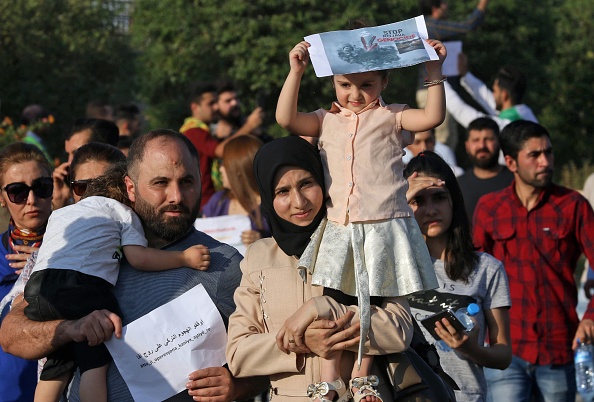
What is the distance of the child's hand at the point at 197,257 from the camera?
467cm

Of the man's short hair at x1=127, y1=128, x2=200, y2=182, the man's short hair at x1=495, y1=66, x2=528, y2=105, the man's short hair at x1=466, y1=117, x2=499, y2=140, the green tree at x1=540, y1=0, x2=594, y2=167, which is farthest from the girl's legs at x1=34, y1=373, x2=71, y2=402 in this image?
the green tree at x1=540, y1=0, x2=594, y2=167

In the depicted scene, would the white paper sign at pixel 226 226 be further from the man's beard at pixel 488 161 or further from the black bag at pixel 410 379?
the black bag at pixel 410 379

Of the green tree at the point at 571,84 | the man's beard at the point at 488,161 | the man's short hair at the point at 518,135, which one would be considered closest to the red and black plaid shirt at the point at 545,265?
the man's short hair at the point at 518,135

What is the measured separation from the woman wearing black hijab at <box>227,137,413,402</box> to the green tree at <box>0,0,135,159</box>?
19591 millimetres

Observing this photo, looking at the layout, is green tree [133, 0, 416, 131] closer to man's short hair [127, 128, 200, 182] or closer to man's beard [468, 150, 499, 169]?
man's beard [468, 150, 499, 169]

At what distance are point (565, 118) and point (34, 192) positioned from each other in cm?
2778

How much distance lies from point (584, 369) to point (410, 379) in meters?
2.95

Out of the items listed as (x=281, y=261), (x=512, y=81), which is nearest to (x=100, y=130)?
(x=281, y=261)

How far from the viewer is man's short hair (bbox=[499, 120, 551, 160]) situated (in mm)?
7391

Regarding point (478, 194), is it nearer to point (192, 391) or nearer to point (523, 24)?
point (192, 391)

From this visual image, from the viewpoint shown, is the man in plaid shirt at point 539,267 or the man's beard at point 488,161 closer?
the man in plaid shirt at point 539,267

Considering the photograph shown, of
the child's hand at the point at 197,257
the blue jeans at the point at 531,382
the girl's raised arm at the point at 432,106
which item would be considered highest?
the girl's raised arm at the point at 432,106

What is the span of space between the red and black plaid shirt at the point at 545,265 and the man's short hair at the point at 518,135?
0.40 meters

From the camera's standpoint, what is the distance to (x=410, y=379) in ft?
13.8
